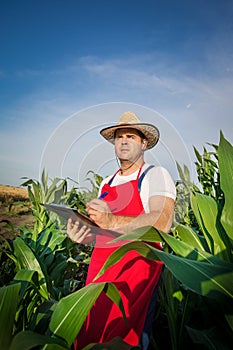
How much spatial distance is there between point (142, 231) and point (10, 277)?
5.16 ft

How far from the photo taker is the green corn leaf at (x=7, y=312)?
0.59 metres

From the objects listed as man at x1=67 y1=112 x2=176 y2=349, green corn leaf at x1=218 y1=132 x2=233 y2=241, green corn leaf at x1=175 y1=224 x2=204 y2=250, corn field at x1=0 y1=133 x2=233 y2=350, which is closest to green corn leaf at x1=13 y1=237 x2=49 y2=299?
corn field at x1=0 y1=133 x2=233 y2=350

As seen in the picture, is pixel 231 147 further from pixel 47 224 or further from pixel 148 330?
pixel 47 224

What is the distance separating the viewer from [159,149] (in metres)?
1.08

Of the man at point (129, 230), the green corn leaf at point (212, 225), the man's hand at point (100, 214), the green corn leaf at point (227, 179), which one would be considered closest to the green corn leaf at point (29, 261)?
the man at point (129, 230)

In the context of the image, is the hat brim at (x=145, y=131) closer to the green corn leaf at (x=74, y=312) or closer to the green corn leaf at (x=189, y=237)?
the green corn leaf at (x=189, y=237)

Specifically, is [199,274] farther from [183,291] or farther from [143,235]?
[183,291]

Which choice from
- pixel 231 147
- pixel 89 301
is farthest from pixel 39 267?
pixel 231 147

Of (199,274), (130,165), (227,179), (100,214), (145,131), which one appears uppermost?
(145,131)

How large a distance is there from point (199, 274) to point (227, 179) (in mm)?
273

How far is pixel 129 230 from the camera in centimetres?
91

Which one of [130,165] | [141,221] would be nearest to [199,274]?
[141,221]

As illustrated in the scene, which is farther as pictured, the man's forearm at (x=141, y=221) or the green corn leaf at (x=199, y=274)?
the man's forearm at (x=141, y=221)

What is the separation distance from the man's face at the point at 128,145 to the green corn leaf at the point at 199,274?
665mm
